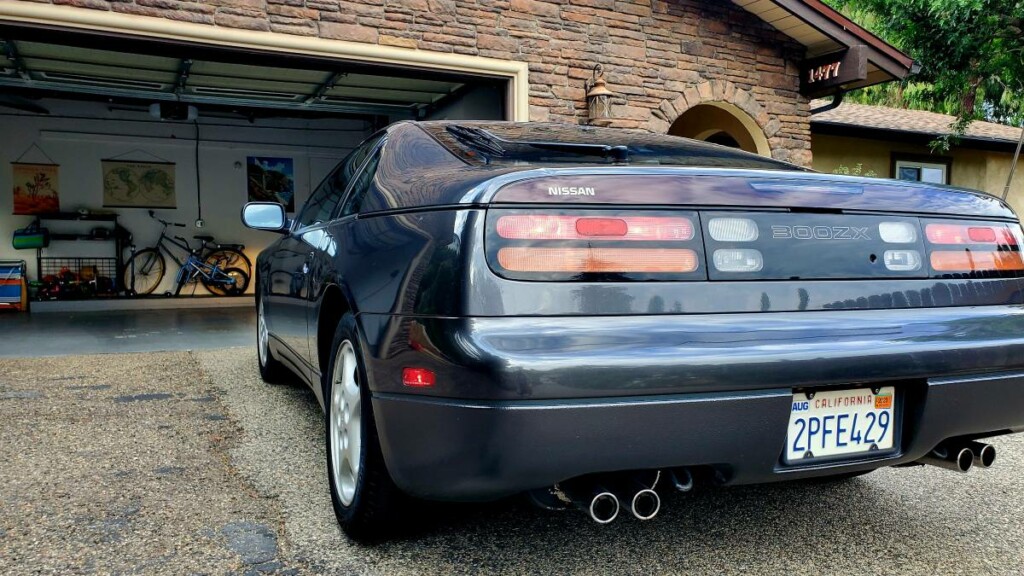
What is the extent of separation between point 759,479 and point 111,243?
12.8 m

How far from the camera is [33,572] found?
2059mm

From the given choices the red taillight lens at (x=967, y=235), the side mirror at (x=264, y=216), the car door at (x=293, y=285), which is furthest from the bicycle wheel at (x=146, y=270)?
the red taillight lens at (x=967, y=235)

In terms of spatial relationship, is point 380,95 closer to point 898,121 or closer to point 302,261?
point 302,261

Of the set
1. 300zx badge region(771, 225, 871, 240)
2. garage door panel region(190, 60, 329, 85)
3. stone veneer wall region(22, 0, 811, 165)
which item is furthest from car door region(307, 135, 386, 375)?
garage door panel region(190, 60, 329, 85)

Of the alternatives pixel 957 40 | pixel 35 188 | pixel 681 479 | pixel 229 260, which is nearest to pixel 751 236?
pixel 681 479

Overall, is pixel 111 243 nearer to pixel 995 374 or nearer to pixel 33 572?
pixel 33 572

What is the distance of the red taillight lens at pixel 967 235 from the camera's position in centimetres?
216

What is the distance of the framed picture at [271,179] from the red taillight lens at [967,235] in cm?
1250

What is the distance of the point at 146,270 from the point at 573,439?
1257 cm

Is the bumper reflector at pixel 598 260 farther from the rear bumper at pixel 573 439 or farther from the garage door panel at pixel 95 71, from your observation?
the garage door panel at pixel 95 71

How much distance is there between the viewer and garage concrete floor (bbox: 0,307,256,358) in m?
6.67

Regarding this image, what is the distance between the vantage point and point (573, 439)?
1.66m

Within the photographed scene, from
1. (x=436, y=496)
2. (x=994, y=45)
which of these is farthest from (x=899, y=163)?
(x=436, y=496)

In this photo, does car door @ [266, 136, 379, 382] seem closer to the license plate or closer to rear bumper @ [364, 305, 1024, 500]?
rear bumper @ [364, 305, 1024, 500]
